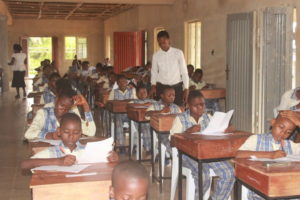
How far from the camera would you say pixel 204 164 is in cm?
358

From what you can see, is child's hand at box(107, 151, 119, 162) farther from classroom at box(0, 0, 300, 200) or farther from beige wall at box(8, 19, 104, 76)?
beige wall at box(8, 19, 104, 76)

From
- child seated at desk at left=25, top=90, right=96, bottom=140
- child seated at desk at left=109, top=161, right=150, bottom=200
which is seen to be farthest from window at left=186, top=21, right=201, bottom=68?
child seated at desk at left=109, top=161, right=150, bottom=200

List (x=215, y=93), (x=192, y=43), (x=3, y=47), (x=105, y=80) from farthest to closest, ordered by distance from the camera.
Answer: (x=3, y=47)
(x=192, y=43)
(x=105, y=80)
(x=215, y=93)

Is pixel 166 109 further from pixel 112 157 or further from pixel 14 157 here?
pixel 14 157

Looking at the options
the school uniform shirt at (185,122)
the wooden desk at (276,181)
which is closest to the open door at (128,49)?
the school uniform shirt at (185,122)

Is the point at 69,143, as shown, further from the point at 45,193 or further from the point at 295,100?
Result: the point at 295,100

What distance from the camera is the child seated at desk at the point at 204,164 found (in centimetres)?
348

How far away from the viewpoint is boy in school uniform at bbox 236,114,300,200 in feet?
9.36

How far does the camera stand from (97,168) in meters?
2.54

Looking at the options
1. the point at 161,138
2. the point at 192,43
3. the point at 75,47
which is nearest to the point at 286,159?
the point at 161,138

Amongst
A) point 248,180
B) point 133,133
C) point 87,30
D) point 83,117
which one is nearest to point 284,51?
point 133,133

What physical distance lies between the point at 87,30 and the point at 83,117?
17850 mm

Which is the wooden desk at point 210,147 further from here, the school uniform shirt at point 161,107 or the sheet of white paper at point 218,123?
the school uniform shirt at point 161,107

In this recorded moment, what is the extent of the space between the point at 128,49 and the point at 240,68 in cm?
749
